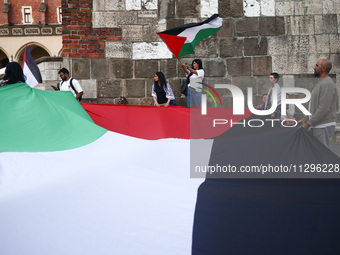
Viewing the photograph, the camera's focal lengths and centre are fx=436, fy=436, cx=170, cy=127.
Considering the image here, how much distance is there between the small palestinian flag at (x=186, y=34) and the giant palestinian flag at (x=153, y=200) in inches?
126

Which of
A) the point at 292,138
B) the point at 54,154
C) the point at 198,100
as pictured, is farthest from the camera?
the point at 198,100

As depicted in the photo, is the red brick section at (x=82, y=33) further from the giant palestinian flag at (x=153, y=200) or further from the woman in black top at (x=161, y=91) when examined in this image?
the giant palestinian flag at (x=153, y=200)

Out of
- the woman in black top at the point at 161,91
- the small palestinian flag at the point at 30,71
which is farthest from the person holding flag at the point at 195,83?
the small palestinian flag at the point at 30,71

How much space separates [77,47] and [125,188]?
600 cm

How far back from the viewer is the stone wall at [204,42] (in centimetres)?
833

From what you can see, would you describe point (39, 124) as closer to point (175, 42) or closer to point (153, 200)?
point (153, 200)

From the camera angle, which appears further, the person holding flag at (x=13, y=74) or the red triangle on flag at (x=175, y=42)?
the red triangle on flag at (x=175, y=42)

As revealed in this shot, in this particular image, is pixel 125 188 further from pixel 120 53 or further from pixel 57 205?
pixel 120 53

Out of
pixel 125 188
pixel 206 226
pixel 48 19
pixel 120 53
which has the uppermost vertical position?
pixel 48 19

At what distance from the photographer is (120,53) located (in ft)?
27.6

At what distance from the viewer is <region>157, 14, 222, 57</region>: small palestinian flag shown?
691cm

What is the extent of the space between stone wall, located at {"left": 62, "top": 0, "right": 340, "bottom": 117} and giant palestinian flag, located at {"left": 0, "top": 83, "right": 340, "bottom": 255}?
445cm

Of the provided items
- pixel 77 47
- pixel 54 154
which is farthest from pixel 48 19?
pixel 54 154

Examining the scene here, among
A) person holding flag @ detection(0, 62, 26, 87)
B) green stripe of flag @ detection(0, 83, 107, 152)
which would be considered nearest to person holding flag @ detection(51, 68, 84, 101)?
person holding flag @ detection(0, 62, 26, 87)
